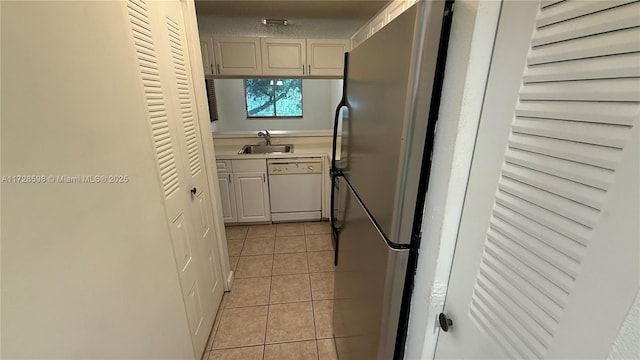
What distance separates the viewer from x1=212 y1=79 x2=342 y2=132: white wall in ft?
18.9

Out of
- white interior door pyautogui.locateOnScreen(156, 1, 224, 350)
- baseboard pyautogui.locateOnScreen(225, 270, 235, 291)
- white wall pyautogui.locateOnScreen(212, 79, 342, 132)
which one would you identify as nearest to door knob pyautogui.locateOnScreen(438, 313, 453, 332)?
white interior door pyautogui.locateOnScreen(156, 1, 224, 350)

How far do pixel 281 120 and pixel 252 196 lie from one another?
3569mm

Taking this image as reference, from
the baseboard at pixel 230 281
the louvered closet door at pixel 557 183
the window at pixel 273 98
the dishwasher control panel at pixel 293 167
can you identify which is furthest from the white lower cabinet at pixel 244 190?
the window at pixel 273 98

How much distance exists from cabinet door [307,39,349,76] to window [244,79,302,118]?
311cm

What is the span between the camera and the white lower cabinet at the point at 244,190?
293cm

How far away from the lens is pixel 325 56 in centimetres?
296

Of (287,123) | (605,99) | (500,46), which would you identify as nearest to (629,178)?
(605,99)

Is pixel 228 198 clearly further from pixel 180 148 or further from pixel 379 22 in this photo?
pixel 379 22

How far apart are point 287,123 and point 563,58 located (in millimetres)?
6133

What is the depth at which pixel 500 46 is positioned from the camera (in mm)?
526

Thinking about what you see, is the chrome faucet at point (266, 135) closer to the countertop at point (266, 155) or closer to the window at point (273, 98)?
Answer: the countertop at point (266, 155)

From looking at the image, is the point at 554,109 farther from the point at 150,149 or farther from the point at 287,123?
the point at 287,123

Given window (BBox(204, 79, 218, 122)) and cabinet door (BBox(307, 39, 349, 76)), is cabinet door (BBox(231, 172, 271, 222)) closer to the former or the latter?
cabinet door (BBox(307, 39, 349, 76))

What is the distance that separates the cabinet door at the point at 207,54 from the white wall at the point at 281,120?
2750 millimetres
